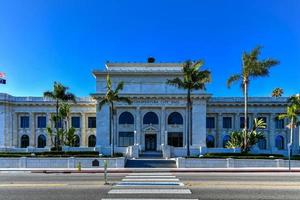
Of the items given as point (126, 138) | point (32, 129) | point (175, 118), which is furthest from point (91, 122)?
point (175, 118)

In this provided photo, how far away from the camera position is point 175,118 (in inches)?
2178

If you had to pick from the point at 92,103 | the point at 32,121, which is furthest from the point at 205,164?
the point at 32,121

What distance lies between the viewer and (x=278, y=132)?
59688 mm

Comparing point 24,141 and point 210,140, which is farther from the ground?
point 210,140

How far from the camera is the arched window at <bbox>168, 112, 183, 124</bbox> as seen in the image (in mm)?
55250

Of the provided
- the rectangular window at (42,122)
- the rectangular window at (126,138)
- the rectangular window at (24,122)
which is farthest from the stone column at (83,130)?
the rectangular window at (24,122)

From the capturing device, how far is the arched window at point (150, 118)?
55031 mm

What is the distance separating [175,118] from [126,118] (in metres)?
7.97

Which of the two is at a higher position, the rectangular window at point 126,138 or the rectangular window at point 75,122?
the rectangular window at point 75,122

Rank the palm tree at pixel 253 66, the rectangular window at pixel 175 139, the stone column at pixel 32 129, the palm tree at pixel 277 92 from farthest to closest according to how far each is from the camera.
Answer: the palm tree at pixel 277 92
the stone column at pixel 32 129
the rectangular window at pixel 175 139
the palm tree at pixel 253 66

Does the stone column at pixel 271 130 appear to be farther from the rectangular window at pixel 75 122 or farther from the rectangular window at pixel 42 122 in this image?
the rectangular window at pixel 42 122

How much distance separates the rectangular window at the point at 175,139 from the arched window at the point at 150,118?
3214 millimetres

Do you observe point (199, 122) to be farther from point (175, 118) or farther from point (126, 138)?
point (126, 138)

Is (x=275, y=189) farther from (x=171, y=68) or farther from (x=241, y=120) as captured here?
(x=241, y=120)
